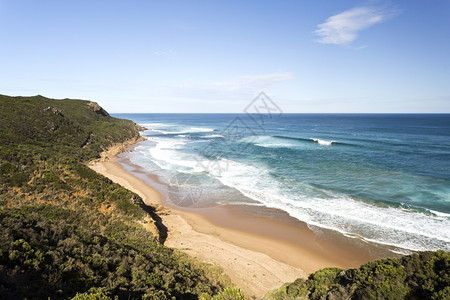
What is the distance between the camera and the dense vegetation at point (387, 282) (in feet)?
23.2

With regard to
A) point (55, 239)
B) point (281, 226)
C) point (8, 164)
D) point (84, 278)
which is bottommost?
point (281, 226)

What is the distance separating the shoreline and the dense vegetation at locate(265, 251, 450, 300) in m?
2.59

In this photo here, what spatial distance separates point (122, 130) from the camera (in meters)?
60.2

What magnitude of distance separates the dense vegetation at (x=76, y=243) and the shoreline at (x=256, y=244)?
5.80ft

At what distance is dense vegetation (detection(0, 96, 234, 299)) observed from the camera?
679 cm

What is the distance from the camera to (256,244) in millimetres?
15125

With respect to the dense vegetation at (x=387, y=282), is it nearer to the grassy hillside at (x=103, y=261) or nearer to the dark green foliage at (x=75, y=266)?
the grassy hillside at (x=103, y=261)

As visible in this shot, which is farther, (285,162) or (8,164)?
(285,162)

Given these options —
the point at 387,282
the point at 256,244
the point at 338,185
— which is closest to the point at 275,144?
the point at 338,185

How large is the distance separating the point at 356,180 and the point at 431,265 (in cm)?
2001

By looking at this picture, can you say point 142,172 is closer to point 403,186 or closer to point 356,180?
point 356,180

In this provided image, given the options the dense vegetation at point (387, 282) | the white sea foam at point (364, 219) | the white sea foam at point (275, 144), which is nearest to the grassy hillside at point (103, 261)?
the dense vegetation at point (387, 282)

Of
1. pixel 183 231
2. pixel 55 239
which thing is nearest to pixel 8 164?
pixel 55 239

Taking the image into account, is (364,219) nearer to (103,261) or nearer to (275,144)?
(103,261)
